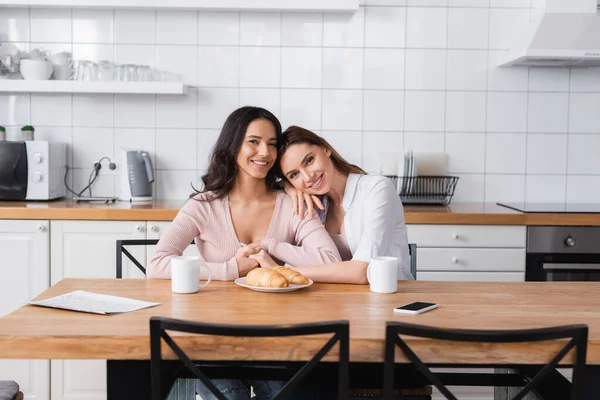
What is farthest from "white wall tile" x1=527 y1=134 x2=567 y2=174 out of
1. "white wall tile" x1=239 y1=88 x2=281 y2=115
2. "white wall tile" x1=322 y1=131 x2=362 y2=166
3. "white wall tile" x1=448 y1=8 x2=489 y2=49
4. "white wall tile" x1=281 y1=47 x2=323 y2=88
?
"white wall tile" x1=239 y1=88 x2=281 y2=115

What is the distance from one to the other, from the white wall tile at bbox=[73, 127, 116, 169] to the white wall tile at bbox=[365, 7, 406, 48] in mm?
1541

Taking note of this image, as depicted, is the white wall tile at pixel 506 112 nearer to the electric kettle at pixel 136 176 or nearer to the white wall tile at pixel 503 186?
the white wall tile at pixel 503 186

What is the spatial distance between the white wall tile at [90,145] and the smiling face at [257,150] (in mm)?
1747

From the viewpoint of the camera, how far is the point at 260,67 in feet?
12.6

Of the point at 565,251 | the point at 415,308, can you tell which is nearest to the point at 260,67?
the point at 565,251

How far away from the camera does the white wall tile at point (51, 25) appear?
379 cm

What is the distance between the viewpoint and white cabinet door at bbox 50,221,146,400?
10.5 feet

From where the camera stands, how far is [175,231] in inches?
87.0

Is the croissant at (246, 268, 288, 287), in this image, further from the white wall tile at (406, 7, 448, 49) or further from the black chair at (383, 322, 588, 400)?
the white wall tile at (406, 7, 448, 49)

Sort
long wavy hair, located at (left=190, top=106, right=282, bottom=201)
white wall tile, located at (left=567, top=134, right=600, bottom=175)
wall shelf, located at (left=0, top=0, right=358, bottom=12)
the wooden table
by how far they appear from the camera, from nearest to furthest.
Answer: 1. the wooden table
2. long wavy hair, located at (left=190, top=106, right=282, bottom=201)
3. wall shelf, located at (left=0, top=0, right=358, bottom=12)
4. white wall tile, located at (left=567, top=134, right=600, bottom=175)

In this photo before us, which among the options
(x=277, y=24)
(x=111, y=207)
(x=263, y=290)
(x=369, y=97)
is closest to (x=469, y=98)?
(x=369, y=97)

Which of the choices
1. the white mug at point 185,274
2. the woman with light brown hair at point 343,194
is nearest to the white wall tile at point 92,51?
the woman with light brown hair at point 343,194

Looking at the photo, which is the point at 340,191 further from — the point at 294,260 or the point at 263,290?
the point at 263,290

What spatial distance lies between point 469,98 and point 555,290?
2120 millimetres
